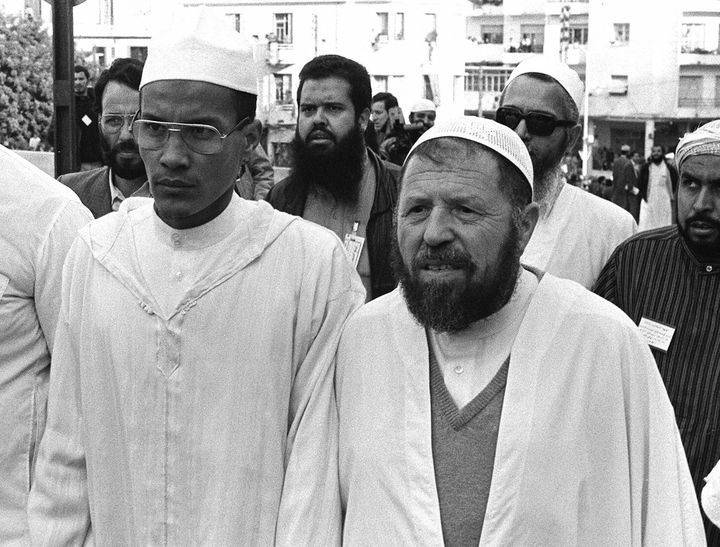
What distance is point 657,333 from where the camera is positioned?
375 cm

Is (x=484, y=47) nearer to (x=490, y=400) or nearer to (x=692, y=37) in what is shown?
(x=692, y=37)

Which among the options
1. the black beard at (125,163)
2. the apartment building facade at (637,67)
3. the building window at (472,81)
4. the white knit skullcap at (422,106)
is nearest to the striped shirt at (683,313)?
the black beard at (125,163)

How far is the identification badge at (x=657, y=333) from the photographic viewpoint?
3721 mm

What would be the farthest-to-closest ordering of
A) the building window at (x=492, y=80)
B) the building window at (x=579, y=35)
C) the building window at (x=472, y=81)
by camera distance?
the building window at (x=579, y=35), the building window at (x=472, y=81), the building window at (x=492, y=80)

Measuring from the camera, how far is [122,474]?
2828 millimetres

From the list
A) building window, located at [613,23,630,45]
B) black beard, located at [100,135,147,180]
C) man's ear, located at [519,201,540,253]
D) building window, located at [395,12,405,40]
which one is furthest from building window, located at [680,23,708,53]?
man's ear, located at [519,201,540,253]

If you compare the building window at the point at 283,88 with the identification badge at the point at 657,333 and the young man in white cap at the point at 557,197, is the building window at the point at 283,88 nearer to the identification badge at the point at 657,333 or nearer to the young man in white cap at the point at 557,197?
the young man in white cap at the point at 557,197

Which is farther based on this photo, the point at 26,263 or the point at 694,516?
the point at 26,263

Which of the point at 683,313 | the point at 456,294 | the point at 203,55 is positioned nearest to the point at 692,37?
the point at 683,313

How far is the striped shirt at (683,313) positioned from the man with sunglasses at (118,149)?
6.58 feet

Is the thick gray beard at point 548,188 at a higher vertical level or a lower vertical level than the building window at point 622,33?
lower

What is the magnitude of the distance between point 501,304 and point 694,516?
2.05ft

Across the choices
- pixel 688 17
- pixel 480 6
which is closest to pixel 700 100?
pixel 688 17

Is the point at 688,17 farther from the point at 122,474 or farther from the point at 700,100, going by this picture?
the point at 122,474
